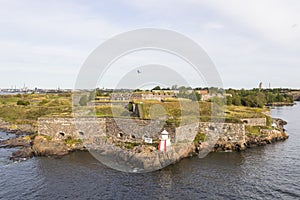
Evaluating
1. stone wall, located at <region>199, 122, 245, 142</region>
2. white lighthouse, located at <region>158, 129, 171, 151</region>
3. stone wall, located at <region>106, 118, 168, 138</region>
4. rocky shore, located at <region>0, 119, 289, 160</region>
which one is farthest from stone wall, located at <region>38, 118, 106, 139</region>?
stone wall, located at <region>199, 122, 245, 142</region>

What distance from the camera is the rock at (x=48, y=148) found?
95.1ft

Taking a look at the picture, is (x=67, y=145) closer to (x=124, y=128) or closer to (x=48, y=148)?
(x=48, y=148)

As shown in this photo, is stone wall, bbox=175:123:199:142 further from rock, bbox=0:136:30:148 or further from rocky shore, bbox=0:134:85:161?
rock, bbox=0:136:30:148

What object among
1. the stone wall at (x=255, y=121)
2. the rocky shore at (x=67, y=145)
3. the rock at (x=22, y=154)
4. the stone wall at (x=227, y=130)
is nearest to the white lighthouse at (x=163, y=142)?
the rocky shore at (x=67, y=145)

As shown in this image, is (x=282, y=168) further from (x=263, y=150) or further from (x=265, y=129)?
(x=265, y=129)

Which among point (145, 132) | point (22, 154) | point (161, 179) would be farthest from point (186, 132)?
point (22, 154)

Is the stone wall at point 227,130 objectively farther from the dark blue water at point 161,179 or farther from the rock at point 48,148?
the rock at point 48,148

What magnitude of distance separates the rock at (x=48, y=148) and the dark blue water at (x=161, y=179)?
1399mm

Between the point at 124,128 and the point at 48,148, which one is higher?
the point at 124,128

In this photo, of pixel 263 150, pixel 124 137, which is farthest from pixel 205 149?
pixel 124 137

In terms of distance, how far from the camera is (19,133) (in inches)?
1715

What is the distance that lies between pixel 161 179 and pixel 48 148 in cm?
1463

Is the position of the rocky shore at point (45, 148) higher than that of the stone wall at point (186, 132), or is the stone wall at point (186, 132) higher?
the stone wall at point (186, 132)

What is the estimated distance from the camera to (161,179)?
22.0 metres
